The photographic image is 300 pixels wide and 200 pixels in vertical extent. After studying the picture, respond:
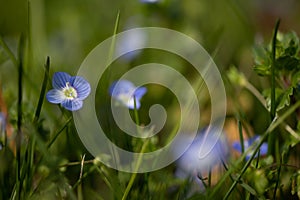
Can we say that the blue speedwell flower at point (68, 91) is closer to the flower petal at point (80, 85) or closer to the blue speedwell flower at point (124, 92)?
the flower petal at point (80, 85)

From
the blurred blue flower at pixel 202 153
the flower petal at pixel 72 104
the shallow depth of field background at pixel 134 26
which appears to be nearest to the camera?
the flower petal at pixel 72 104

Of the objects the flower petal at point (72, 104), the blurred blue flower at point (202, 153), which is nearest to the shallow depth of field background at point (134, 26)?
the blurred blue flower at point (202, 153)

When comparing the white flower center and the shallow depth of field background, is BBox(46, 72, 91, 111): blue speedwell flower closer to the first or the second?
the white flower center

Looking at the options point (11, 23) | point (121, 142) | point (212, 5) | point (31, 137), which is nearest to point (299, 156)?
point (121, 142)

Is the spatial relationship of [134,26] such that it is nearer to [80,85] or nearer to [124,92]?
[124,92]

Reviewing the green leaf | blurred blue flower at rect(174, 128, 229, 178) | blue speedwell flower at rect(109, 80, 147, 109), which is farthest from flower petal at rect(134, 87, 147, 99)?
the green leaf

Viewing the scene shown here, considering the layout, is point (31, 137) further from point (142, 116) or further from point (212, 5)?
point (212, 5)

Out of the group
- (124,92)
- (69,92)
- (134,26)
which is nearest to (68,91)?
(69,92)
